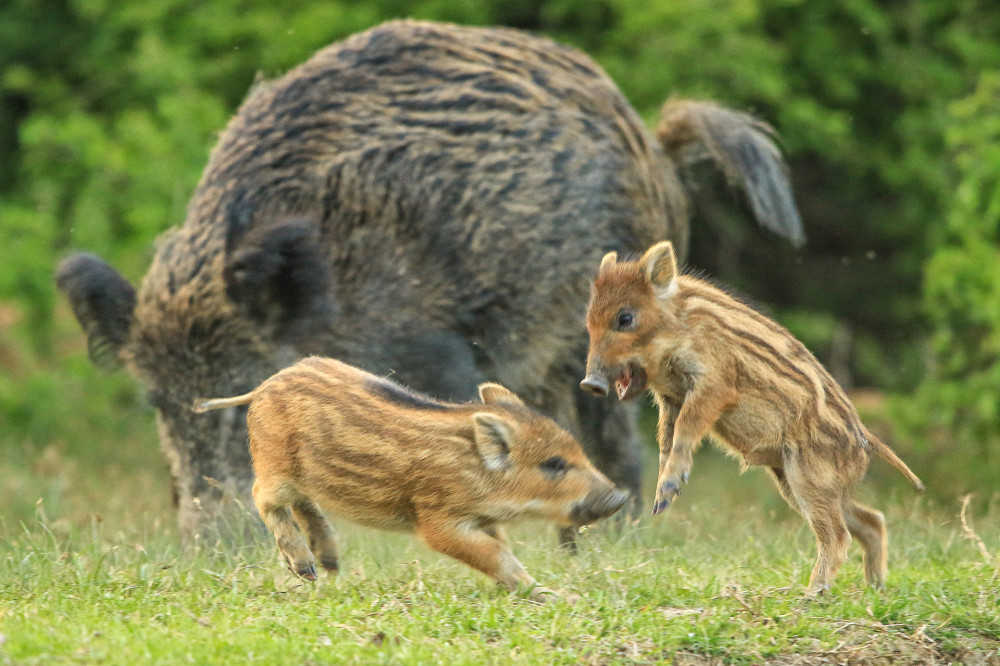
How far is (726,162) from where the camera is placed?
791 centimetres

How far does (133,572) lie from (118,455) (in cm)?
654

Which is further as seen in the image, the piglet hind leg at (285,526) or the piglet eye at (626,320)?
the piglet hind leg at (285,526)

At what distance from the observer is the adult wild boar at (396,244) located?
699 centimetres

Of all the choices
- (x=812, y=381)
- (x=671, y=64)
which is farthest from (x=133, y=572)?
(x=671, y=64)

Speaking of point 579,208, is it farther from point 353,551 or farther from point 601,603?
point 601,603

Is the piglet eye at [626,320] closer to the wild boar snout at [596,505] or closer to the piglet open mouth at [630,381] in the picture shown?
the piglet open mouth at [630,381]

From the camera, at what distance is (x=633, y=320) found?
4855 mm

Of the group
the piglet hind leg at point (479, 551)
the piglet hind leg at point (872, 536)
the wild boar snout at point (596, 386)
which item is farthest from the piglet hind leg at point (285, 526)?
the piglet hind leg at point (872, 536)

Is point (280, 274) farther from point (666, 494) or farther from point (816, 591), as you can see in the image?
point (816, 591)

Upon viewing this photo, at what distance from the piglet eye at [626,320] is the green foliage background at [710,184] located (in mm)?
6006

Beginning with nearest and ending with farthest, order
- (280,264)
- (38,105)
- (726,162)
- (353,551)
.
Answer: (353,551), (280,264), (726,162), (38,105)

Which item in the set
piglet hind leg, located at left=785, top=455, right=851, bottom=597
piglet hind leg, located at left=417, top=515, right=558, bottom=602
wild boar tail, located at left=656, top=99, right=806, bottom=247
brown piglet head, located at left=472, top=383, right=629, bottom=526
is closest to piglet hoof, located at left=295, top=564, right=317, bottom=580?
piglet hind leg, located at left=417, top=515, right=558, bottom=602

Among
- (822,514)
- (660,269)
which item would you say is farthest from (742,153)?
(822,514)


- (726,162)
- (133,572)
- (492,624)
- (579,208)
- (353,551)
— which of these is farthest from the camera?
(726,162)
